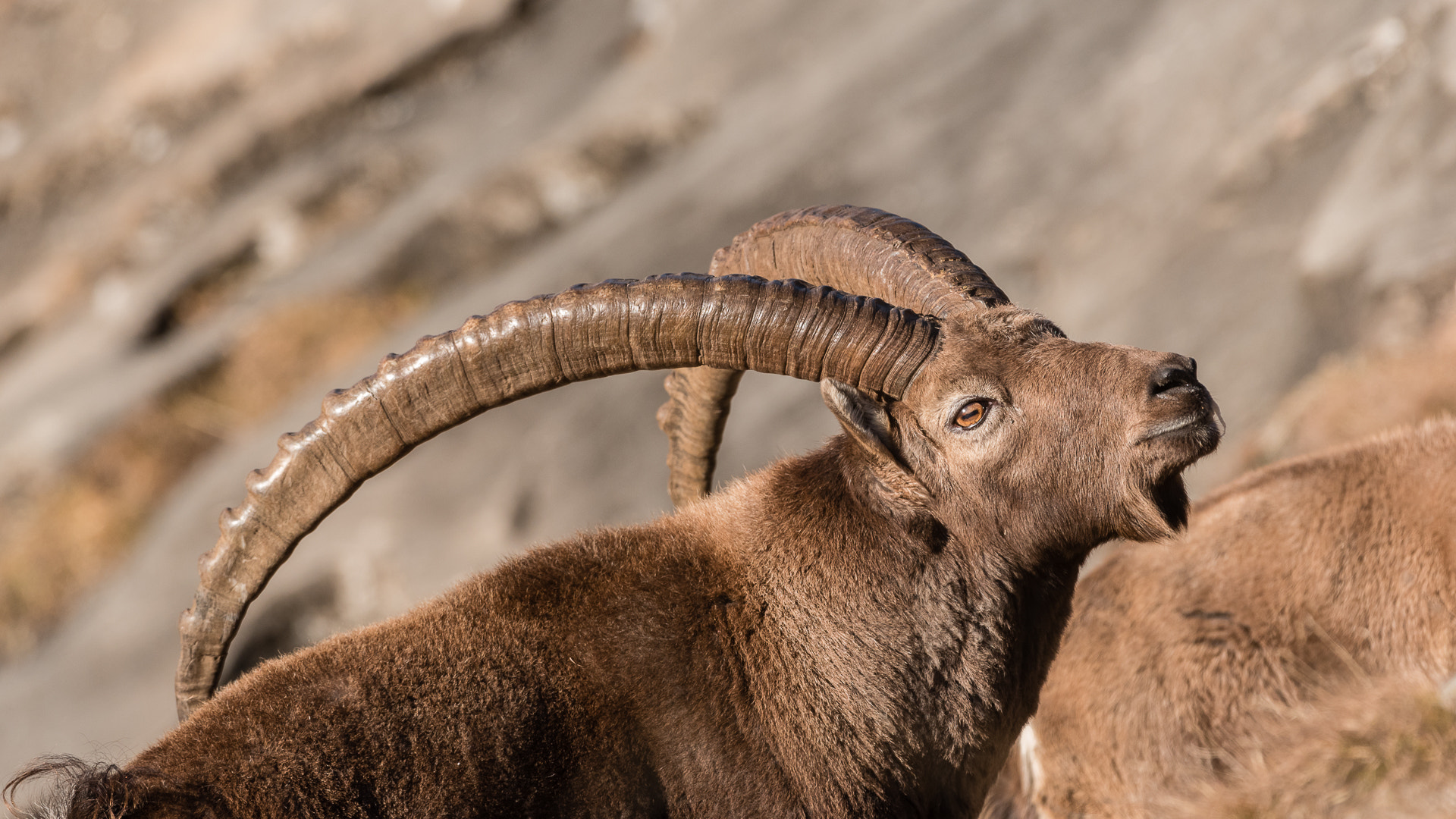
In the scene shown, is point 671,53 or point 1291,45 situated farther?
point 671,53

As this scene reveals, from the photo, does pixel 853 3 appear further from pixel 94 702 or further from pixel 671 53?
pixel 94 702

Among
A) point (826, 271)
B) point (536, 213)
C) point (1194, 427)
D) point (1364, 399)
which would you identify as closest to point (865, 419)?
point (826, 271)

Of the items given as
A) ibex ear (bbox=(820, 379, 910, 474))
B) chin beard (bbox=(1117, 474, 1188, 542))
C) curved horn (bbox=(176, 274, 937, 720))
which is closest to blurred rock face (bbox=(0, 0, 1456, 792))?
chin beard (bbox=(1117, 474, 1188, 542))

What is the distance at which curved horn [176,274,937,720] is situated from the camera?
4.76 m

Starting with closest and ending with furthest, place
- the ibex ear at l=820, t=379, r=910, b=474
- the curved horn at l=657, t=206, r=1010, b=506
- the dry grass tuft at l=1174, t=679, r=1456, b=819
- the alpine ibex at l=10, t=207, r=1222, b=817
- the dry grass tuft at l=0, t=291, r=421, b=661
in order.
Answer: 1. the alpine ibex at l=10, t=207, r=1222, b=817
2. the ibex ear at l=820, t=379, r=910, b=474
3. the curved horn at l=657, t=206, r=1010, b=506
4. the dry grass tuft at l=1174, t=679, r=1456, b=819
5. the dry grass tuft at l=0, t=291, r=421, b=661

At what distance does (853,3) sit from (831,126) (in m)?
4.01

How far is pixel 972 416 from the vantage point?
5.16m

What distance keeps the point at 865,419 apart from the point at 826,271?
4.32ft

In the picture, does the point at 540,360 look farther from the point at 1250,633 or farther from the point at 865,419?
the point at 1250,633

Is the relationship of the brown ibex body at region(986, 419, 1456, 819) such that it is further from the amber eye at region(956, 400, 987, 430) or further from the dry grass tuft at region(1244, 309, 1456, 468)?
the dry grass tuft at region(1244, 309, 1456, 468)

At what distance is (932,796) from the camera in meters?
5.12

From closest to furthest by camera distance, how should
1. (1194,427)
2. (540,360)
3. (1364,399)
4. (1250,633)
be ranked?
(540,360)
(1194,427)
(1250,633)
(1364,399)

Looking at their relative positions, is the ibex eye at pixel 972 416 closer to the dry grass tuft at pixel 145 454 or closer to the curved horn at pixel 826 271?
the curved horn at pixel 826 271

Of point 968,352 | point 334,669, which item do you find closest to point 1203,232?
point 968,352
